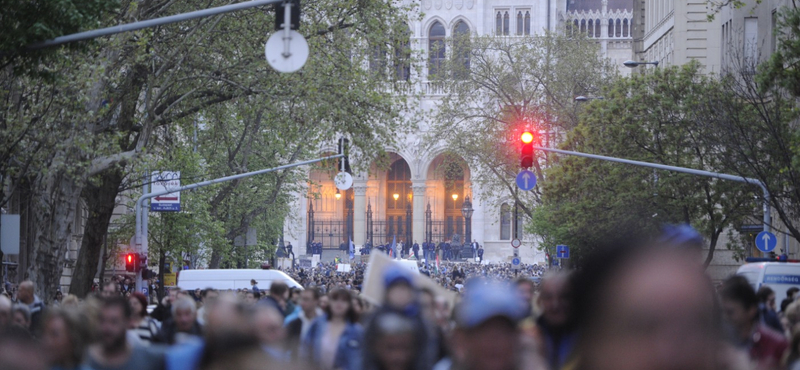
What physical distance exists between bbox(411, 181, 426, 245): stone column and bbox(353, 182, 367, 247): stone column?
12.5 ft

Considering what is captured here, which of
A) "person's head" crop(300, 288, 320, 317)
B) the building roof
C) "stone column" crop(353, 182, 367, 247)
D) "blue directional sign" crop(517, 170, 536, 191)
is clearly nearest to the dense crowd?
"person's head" crop(300, 288, 320, 317)

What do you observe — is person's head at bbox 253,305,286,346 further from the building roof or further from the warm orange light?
the building roof

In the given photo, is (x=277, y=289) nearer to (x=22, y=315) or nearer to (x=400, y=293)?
(x=22, y=315)

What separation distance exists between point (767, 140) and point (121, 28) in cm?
1889

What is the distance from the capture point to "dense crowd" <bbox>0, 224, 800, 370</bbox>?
1.85 m

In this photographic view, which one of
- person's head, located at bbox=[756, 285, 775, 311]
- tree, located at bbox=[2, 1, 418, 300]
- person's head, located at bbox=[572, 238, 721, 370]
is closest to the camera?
person's head, located at bbox=[572, 238, 721, 370]

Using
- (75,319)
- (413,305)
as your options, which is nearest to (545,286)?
(413,305)

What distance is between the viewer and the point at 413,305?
21.2 ft

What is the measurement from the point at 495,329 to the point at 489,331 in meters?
0.02

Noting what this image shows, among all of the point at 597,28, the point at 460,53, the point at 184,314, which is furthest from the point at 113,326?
the point at 597,28

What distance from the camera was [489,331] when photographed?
345 centimetres

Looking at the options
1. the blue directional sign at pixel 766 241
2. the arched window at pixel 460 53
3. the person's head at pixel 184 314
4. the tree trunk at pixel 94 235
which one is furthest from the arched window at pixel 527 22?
the person's head at pixel 184 314

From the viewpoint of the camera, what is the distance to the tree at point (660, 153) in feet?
104

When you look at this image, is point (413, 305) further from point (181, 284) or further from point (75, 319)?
point (181, 284)
